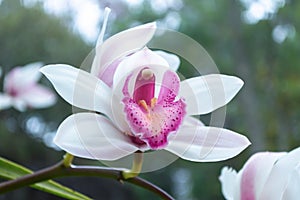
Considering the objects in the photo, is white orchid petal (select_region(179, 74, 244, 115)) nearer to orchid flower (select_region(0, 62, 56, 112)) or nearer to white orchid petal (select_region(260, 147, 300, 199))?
white orchid petal (select_region(260, 147, 300, 199))

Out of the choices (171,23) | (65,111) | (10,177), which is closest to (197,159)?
(10,177)

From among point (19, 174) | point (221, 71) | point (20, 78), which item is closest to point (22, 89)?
point (20, 78)

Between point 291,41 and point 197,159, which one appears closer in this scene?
point 197,159

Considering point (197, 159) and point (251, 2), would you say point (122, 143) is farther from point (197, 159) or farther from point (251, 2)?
point (251, 2)

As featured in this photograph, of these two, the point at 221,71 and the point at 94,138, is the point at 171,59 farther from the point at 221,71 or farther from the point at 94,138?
the point at 221,71

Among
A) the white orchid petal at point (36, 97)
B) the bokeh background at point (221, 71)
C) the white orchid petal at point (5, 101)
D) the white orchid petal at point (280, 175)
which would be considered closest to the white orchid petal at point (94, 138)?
the white orchid petal at point (280, 175)
